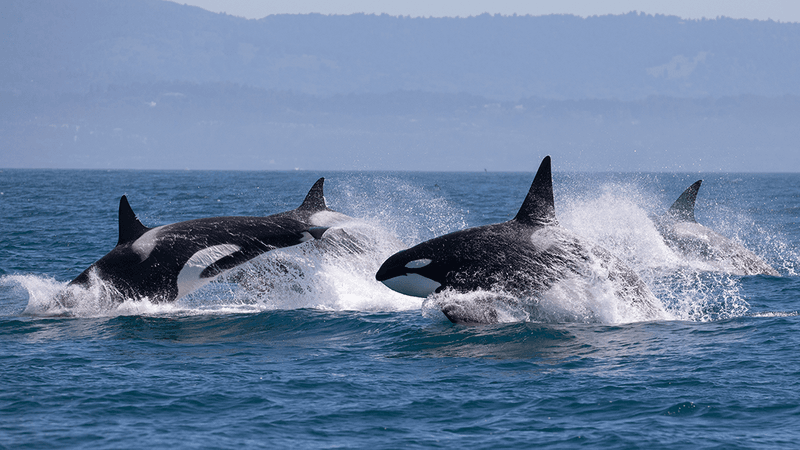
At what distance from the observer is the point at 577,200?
27.1m

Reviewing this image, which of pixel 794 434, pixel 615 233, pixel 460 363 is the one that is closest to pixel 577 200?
pixel 615 233

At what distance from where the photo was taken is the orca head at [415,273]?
41.1 feet

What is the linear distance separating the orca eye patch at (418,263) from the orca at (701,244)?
30.3 ft

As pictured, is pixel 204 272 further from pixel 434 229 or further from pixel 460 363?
pixel 434 229

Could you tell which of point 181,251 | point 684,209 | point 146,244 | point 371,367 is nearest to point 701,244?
point 684,209

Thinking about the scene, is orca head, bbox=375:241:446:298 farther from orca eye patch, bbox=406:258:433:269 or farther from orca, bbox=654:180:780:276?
orca, bbox=654:180:780:276

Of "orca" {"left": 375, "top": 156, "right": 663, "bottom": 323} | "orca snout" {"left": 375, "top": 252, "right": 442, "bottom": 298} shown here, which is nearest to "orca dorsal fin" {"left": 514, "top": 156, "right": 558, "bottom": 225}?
"orca" {"left": 375, "top": 156, "right": 663, "bottom": 323}

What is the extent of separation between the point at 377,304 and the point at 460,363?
15.8ft

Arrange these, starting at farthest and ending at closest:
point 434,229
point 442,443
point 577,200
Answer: point 434,229, point 577,200, point 442,443

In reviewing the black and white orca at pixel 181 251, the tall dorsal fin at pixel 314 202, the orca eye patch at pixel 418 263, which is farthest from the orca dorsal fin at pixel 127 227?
the orca eye patch at pixel 418 263

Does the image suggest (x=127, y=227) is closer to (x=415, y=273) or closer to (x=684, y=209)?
(x=415, y=273)

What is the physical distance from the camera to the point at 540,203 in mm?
12766

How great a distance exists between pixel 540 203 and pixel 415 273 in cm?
229

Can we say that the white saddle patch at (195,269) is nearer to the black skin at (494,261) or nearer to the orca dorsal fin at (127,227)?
the orca dorsal fin at (127,227)
